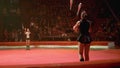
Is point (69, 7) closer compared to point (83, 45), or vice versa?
point (83, 45)

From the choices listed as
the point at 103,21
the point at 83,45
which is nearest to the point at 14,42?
the point at 103,21

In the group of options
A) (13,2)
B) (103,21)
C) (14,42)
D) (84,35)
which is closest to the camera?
(84,35)

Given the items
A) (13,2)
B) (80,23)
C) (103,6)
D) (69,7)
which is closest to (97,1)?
(103,6)

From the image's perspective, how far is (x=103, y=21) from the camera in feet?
65.9

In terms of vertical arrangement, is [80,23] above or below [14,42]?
above

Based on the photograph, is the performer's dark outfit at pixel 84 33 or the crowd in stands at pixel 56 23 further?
the crowd in stands at pixel 56 23

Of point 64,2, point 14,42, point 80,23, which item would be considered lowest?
point 14,42

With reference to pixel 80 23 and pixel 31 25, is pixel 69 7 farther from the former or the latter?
pixel 80 23

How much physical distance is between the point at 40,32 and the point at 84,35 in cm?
1271

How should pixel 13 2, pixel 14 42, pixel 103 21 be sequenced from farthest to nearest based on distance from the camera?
1. pixel 13 2
2. pixel 103 21
3. pixel 14 42

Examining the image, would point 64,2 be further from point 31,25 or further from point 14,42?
point 14,42

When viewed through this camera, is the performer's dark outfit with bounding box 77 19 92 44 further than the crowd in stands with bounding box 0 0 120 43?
No

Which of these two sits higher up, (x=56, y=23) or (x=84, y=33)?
(x=56, y=23)

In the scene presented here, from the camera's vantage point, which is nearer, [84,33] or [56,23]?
[84,33]
